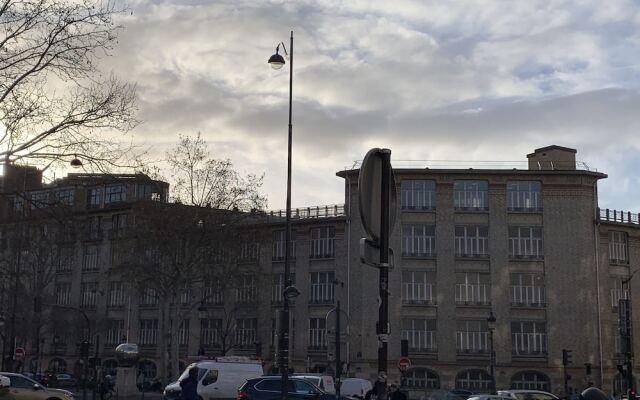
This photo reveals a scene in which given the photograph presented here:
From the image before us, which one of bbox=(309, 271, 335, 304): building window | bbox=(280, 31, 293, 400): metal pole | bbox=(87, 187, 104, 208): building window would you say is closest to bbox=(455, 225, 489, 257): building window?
bbox=(309, 271, 335, 304): building window

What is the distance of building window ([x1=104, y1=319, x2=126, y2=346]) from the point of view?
73.6 metres

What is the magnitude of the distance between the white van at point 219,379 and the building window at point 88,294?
43.8 m

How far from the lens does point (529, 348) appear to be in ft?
186

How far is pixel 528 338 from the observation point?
57.0m

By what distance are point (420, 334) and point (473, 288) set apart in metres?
5.24

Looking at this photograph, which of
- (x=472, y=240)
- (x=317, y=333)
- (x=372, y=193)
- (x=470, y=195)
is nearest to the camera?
(x=372, y=193)

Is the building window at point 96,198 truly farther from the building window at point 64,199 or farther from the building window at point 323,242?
the building window at point 64,199

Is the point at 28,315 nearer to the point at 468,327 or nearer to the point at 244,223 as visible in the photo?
the point at 244,223

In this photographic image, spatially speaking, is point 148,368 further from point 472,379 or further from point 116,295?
point 472,379

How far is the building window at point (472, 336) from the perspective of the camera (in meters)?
57.0

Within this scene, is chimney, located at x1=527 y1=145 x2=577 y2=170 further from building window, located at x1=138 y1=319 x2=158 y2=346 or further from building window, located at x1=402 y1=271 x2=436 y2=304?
building window, located at x1=138 y1=319 x2=158 y2=346

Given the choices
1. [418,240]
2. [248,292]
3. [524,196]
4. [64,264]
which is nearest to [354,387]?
[418,240]

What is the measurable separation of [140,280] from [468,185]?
995 inches

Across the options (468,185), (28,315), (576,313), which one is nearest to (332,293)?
(468,185)
